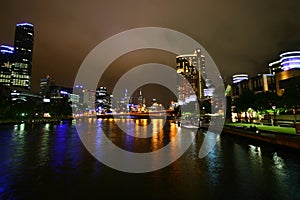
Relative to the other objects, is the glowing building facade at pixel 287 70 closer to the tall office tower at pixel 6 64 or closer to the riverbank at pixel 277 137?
the riverbank at pixel 277 137

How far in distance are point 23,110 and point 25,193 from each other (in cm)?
7671

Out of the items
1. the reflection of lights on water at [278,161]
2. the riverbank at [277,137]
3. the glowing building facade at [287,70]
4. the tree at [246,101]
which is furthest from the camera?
the glowing building facade at [287,70]

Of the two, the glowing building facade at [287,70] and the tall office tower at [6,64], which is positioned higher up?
the tall office tower at [6,64]

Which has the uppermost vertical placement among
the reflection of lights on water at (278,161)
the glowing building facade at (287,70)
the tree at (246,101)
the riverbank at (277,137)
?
the glowing building facade at (287,70)

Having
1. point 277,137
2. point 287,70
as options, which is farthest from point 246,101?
point 287,70

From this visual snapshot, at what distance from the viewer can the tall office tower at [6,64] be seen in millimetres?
153250

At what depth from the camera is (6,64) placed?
161125 mm

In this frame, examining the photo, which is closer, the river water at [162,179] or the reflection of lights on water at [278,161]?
the river water at [162,179]

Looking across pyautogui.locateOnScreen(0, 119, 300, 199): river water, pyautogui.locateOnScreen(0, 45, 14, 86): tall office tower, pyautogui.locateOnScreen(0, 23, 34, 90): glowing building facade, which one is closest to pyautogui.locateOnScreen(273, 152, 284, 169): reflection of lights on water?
pyautogui.locateOnScreen(0, 119, 300, 199): river water

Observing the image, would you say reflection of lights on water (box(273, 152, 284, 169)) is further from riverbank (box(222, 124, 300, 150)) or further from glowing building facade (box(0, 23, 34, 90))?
glowing building facade (box(0, 23, 34, 90))

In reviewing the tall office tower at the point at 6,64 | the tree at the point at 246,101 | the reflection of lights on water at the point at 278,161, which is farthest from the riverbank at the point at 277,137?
the tall office tower at the point at 6,64

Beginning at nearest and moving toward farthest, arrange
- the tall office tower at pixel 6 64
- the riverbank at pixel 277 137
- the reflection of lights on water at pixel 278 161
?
the reflection of lights on water at pixel 278 161
the riverbank at pixel 277 137
the tall office tower at pixel 6 64

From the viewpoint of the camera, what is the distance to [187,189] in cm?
945

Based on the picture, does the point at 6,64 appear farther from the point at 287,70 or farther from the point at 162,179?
the point at 162,179
